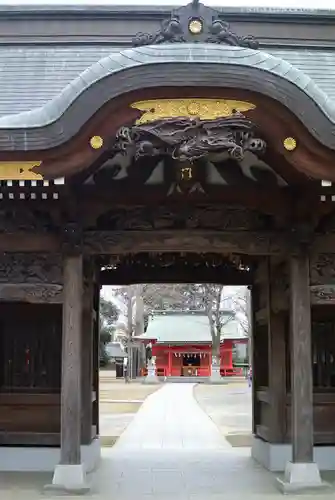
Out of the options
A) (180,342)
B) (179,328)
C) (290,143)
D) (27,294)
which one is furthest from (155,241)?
(179,328)

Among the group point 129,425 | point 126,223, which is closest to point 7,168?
point 126,223

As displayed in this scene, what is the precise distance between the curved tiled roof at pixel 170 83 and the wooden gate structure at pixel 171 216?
0.05 feet

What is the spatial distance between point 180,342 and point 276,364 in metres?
31.9

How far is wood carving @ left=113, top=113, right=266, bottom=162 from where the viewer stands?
6.23m

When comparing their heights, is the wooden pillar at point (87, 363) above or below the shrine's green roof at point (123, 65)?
below

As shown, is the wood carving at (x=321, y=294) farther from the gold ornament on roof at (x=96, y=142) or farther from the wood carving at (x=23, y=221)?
the wood carving at (x=23, y=221)

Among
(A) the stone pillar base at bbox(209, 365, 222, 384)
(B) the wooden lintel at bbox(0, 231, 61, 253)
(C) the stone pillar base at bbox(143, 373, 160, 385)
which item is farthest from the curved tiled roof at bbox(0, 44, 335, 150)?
(A) the stone pillar base at bbox(209, 365, 222, 384)

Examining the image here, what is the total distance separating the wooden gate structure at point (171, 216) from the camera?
6.26 m

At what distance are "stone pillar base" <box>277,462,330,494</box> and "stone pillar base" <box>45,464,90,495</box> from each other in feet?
6.72

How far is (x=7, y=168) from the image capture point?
6570 mm

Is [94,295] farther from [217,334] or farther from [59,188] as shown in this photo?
[217,334]

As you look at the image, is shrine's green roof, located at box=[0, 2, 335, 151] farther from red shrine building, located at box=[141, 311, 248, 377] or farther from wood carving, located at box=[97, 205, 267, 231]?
red shrine building, located at box=[141, 311, 248, 377]

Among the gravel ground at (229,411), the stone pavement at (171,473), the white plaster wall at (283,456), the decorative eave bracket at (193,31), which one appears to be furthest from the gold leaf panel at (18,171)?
the gravel ground at (229,411)

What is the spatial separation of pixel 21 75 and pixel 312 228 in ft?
14.2
